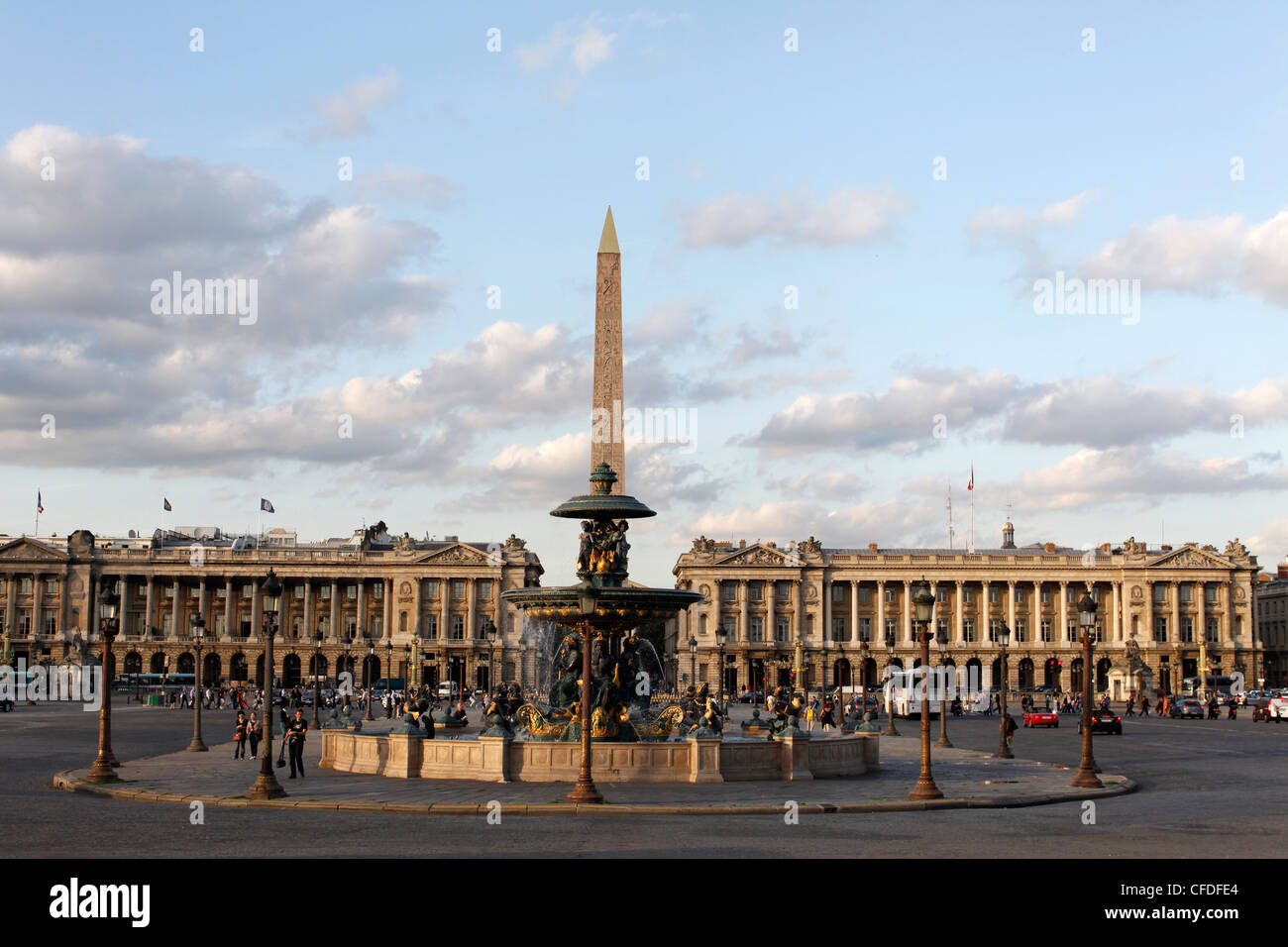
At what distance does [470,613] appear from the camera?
457ft

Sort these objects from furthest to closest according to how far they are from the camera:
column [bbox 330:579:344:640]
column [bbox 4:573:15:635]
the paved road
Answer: column [bbox 330:579:344:640]
column [bbox 4:573:15:635]
the paved road

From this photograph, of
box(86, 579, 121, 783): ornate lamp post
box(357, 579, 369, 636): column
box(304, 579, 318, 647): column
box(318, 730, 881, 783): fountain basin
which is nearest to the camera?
box(318, 730, 881, 783): fountain basin

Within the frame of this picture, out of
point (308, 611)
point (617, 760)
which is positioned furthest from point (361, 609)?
point (617, 760)

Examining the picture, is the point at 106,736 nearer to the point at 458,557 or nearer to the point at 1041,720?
the point at 1041,720

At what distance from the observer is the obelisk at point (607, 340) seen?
37156 millimetres

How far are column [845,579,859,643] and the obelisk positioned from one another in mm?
102810

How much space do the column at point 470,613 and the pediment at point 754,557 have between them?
936 inches

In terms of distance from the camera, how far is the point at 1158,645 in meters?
136

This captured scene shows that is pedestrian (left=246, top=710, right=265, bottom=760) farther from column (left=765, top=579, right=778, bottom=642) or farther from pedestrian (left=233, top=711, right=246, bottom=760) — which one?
column (left=765, top=579, right=778, bottom=642)

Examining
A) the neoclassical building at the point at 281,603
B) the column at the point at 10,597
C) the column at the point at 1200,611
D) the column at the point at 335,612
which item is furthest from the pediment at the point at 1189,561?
the column at the point at 10,597

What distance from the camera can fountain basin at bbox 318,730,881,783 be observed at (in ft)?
91.2

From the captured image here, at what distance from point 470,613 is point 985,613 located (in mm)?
49709

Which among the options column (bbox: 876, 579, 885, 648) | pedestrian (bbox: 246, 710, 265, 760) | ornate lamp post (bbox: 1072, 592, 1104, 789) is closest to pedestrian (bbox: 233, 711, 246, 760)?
pedestrian (bbox: 246, 710, 265, 760)
